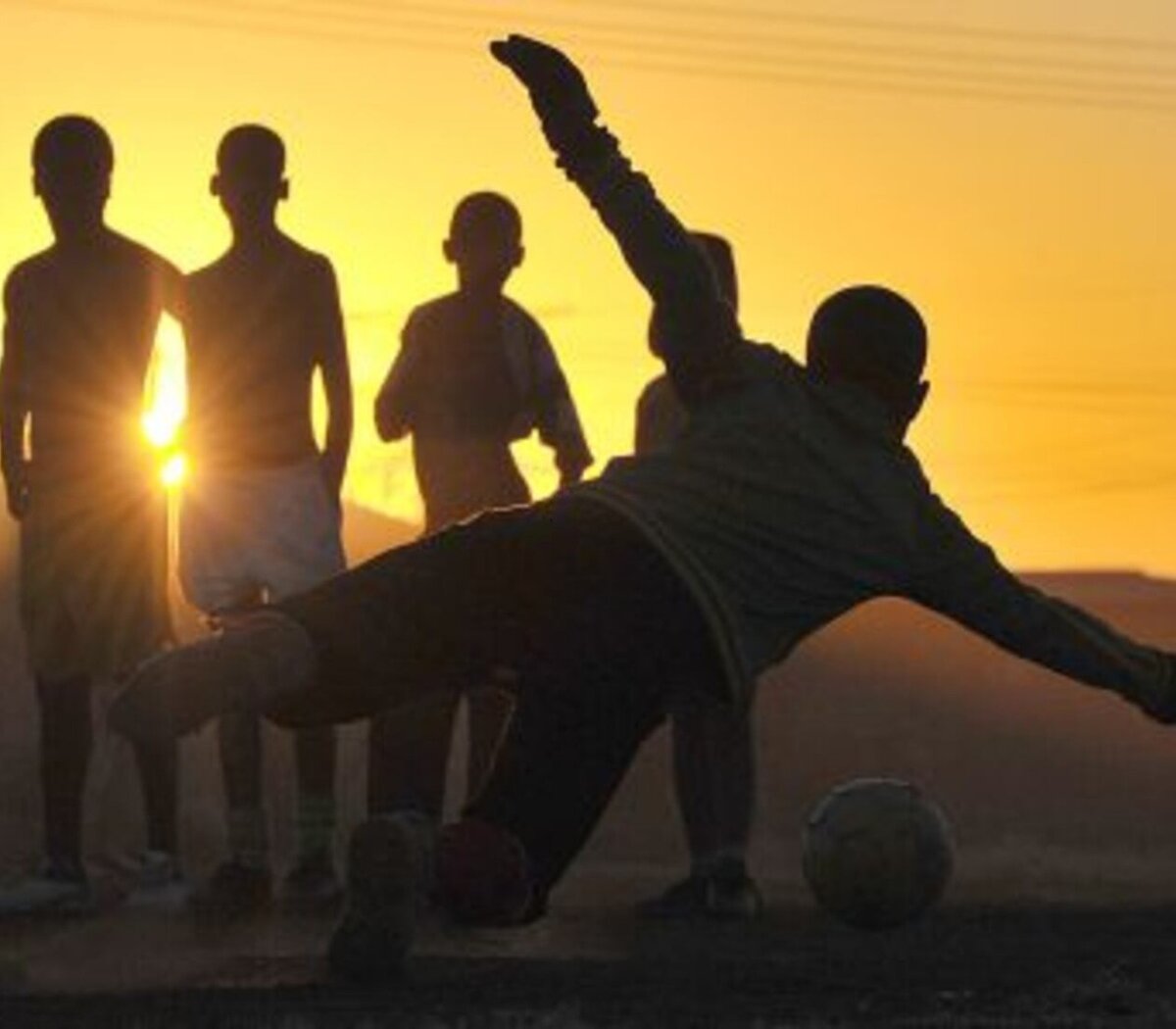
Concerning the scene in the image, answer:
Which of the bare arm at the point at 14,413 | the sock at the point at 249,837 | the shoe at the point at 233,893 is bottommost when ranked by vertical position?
the shoe at the point at 233,893

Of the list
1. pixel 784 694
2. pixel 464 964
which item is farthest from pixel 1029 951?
pixel 784 694

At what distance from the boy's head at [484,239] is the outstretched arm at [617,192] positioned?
3980 mm

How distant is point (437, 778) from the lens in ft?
41.8

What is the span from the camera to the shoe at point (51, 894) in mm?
12125

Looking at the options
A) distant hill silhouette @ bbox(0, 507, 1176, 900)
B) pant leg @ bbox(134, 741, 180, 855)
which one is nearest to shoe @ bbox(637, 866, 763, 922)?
pant leg @ bbox(134, 741, 180, 855)

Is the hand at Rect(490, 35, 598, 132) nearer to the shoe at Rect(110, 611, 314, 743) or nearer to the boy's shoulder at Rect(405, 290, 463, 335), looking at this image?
the shoe at Rect(110, 611, 314, 743)

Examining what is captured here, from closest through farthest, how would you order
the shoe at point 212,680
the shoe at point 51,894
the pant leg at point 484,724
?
the shoe at point 212,680 < the shoe at point 51,894 < the pant leg at point 484,724

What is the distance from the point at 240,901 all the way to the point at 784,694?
20.8 metres

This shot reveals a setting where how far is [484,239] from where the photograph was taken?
13156 millimetres

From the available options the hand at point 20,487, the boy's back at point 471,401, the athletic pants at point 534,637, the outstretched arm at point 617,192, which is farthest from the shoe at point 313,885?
the outstretched arm at point 617,192

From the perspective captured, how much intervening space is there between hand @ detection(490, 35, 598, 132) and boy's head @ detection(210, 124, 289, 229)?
362 centimetres

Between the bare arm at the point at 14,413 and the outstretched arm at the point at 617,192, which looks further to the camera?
the bare arm at the point at 14,413

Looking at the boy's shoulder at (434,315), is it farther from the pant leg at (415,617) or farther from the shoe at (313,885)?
the pant leg at (415,617)

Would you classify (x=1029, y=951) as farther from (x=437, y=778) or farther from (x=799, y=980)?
(x=437, y=778)
